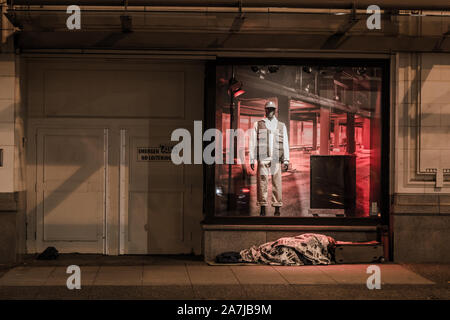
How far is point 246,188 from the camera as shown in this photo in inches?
434

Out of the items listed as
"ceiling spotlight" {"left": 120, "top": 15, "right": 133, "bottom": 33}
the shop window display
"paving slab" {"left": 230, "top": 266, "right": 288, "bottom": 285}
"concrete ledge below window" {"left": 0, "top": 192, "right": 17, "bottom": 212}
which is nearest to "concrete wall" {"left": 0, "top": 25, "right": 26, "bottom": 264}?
"concrete ledge below window" {"left": 0, "top": 192, "right": 17, "bottom": 212}

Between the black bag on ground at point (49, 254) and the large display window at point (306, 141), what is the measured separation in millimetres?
3272

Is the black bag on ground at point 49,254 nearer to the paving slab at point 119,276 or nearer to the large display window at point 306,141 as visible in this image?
the paving slab at point 119,276

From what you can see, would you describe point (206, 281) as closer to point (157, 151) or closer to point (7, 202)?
point (157, 151)

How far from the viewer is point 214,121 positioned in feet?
35.1

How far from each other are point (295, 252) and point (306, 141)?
2096 mm

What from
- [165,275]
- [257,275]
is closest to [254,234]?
[257,275]

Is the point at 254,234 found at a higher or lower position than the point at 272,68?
lower

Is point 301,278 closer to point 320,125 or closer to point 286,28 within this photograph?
point 320,125

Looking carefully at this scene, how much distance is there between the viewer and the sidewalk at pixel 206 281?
825 cm

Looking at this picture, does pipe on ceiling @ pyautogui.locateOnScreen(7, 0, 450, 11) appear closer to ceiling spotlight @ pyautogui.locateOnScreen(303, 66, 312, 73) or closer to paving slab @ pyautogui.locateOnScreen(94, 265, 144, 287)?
ceiling spotlight @ pyautogui.locateOnScreen(303, 66, 312, 73)

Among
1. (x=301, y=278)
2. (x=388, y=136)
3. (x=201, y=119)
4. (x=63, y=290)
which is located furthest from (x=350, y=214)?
(x=63, y=290)

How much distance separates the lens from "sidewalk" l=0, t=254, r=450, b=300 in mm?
8250

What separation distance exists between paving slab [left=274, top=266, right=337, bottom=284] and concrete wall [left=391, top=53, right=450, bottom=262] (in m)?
1.77
